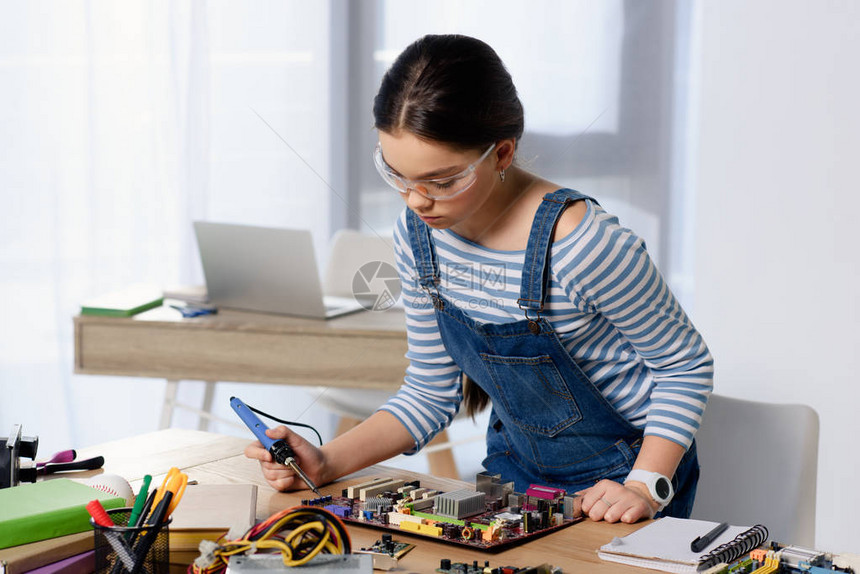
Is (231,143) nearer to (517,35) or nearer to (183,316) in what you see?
(517,35)

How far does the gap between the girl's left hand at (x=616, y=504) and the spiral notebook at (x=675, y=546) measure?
1.4 inches

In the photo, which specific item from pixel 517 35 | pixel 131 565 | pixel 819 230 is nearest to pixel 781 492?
pixel 819 230

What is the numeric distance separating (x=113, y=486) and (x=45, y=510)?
10 centimetres

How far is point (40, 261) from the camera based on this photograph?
9.48 feet

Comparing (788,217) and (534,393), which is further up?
(788,217)

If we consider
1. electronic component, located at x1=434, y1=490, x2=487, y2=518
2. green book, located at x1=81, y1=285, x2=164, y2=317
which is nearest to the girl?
electronic component, located at x1=434, y1=490, x2=487, y2=518

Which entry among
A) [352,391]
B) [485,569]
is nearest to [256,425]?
[485,569]

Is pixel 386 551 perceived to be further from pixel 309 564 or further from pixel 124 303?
pixel 124 303

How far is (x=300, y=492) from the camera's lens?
1.04 meters

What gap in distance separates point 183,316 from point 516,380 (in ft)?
3.73

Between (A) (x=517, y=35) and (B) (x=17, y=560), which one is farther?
(A) (x=517, y=35)

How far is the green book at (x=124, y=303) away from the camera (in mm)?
2051

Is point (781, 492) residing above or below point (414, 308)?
below

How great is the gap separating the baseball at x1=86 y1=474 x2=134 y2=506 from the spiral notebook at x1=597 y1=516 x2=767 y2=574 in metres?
0.46
